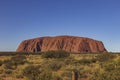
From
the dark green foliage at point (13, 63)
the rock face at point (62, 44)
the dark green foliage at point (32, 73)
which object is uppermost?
the dark green foliage at point (32, 73)

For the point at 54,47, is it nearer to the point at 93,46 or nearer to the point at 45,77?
the point at 93,46

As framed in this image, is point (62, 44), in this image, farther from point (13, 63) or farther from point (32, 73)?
point (32, 73)

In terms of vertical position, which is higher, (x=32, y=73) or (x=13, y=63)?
(x=32, y=73)

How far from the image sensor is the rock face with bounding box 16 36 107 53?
578ft

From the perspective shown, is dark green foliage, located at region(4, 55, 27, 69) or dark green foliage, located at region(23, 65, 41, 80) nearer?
dark green foliage, located at region(23, 65, 41, 80)

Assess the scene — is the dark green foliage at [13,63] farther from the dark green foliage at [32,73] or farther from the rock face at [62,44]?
the rock face at [62,44]

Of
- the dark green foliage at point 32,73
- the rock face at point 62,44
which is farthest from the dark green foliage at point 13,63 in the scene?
the rock face at point 62,44

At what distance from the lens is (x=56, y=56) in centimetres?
4850

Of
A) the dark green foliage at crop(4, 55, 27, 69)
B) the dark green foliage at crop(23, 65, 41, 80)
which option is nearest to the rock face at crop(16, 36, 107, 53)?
the dark green foliage at crop(4, 55, 27, 69)

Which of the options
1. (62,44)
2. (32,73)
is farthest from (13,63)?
(62,44)

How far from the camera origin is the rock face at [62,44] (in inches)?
6938

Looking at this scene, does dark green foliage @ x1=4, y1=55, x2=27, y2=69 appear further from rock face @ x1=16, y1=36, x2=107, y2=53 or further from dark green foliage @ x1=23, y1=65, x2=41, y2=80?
rock face @ x1=16, y1=36, x2=107, y2=53

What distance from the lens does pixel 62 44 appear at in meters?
186

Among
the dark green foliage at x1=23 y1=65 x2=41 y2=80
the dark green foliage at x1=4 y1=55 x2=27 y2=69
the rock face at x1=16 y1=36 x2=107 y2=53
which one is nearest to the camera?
the dark green foliage at x1=23 y1=65 x2=41 y2=80
